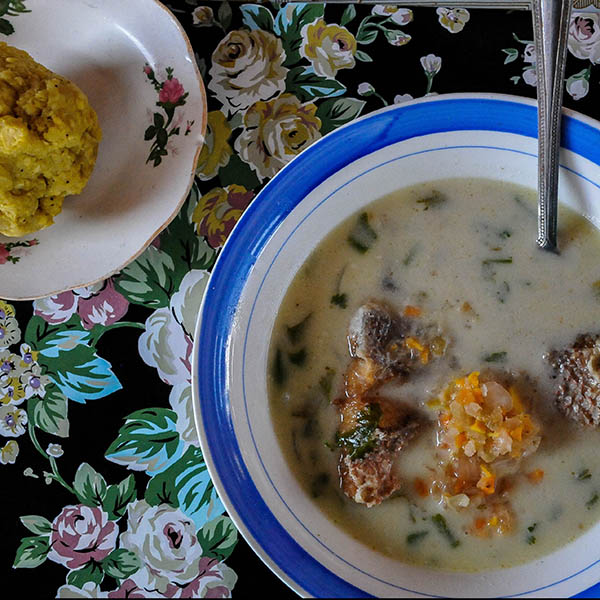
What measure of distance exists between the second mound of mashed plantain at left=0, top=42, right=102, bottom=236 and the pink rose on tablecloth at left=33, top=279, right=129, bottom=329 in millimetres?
248

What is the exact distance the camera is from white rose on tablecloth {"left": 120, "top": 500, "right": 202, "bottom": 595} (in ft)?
7.05

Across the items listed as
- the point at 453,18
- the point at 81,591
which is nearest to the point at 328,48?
the point at 453,18

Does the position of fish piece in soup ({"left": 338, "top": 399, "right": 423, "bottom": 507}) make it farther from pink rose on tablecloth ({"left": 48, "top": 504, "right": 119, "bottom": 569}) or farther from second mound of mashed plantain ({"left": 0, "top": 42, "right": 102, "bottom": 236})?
second mound of mashed plantain ({"left": 0, "top": 42, "right": 102, "bottom": 236})

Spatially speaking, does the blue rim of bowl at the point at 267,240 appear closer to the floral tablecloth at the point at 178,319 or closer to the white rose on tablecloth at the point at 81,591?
the floral tablecloth at the point at 178,319

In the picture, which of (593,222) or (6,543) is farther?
(6,543)

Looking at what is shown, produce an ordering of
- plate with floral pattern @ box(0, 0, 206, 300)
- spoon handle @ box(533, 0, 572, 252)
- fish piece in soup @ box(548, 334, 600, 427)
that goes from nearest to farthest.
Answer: spoon handle @ box(533, 0, 572, 252) < fish piece in soup @ box(548, 334, 600, 427) < plate with floral pattern @ box(0, 0, 206, 300)

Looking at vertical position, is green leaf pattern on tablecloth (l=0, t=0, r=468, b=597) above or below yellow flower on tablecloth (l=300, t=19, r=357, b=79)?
below

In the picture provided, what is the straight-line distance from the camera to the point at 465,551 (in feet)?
6.74

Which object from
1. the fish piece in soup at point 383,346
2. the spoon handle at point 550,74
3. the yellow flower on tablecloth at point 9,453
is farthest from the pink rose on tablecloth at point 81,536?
the spoon handle at point 550,74

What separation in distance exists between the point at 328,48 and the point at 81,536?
1.70 m

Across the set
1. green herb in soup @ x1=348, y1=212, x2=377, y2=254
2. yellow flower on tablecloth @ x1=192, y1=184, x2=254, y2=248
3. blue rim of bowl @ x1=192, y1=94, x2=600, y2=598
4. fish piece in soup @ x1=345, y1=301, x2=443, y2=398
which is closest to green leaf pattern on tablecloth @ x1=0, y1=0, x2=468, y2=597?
yellow flower on tablecloth @ x1=192, y1=184, x2=254, y2=248

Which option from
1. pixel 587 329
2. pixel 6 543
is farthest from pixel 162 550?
pixel 587 329

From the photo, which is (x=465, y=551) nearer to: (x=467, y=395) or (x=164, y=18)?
(x=467, y=395)

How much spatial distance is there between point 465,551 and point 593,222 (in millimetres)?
1024
